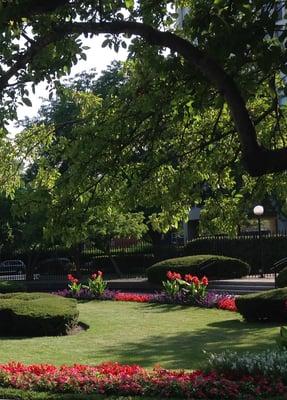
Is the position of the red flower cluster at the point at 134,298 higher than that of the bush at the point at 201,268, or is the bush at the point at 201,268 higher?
the bush at the point at 201,268

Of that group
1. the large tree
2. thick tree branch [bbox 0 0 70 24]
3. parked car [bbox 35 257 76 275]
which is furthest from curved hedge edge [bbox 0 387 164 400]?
parked car [bbox 35 257 76 275]

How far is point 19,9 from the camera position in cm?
480

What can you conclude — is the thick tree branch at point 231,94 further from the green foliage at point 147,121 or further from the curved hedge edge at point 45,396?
the curved hedge edge at point 45,396

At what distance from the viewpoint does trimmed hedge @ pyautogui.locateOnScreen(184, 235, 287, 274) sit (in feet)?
104

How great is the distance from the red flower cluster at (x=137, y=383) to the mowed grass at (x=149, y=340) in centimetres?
177

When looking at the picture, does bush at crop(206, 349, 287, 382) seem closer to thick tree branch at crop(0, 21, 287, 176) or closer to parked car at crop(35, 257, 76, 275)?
thick tree branch at crop(0, 21, 287, 176)

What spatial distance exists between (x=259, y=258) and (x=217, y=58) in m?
27.3

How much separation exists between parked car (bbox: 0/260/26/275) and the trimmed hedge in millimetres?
17887

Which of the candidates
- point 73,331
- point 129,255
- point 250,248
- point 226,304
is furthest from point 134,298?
point 129,255

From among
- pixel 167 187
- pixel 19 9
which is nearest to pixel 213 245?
pixel 167 187

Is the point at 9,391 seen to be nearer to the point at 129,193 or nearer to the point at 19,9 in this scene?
the point at 129,193

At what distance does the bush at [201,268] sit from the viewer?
25.3 m

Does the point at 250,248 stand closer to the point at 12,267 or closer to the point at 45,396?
the point at 12,267

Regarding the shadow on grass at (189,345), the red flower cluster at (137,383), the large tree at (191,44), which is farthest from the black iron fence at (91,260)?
the large tree at (191,44)
